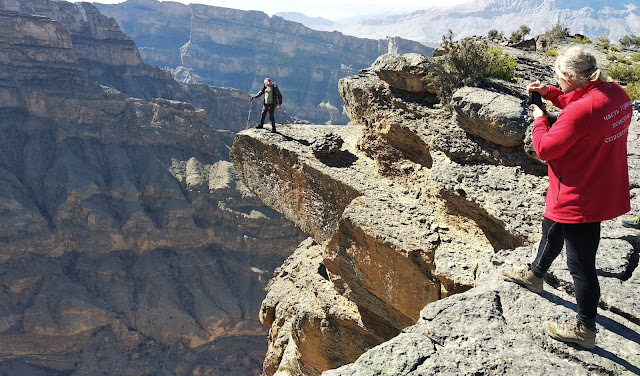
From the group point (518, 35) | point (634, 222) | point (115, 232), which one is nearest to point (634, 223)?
point (634, 222)

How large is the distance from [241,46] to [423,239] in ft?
445

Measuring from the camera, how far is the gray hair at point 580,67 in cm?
298

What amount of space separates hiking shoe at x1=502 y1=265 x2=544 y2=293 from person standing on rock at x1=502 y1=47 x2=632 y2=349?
60cm

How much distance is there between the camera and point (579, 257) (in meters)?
3.14

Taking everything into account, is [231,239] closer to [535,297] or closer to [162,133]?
[162,133]

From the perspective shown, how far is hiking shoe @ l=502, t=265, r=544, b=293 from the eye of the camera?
12.8 ft

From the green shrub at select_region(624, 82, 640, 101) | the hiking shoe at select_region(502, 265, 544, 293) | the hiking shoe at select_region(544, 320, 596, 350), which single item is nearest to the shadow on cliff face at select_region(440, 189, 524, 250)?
the hiking shoe at select_region(502, 265, 544, 293)

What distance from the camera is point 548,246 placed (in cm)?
353

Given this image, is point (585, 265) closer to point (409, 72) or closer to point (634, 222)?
point (634, 222)

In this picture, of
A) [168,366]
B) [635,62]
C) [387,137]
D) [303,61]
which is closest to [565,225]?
[387,137]

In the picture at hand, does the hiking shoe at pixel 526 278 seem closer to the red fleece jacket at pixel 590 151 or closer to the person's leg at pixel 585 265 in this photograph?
the person's leg at pixel 585 265

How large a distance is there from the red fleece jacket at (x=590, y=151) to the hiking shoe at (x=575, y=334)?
827 mm

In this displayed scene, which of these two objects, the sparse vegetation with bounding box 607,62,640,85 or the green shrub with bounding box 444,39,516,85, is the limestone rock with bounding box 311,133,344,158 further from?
the sparse vegetation with bounding box 607,62,640,85

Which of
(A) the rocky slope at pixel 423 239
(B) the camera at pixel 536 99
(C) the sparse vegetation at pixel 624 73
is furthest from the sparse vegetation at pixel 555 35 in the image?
(B) the camera at pixel 536 99
